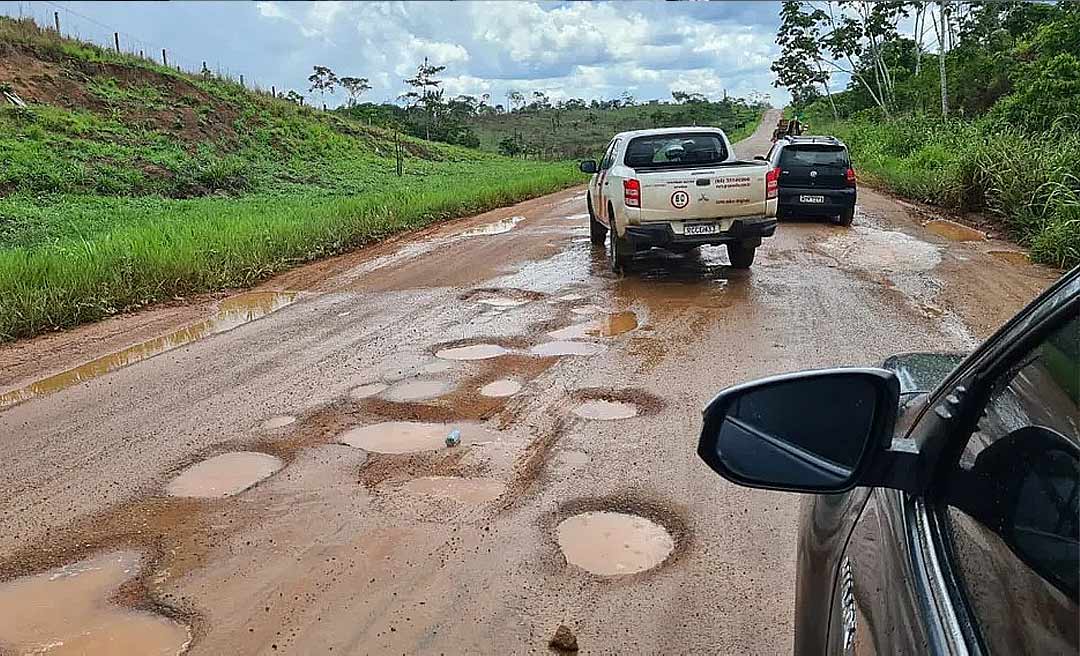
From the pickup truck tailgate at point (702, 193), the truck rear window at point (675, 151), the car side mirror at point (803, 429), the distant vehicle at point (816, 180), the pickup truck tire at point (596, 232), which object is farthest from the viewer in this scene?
the distant vehicle at point (816, 180)

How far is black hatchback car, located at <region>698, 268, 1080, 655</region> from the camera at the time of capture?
1.20 metres

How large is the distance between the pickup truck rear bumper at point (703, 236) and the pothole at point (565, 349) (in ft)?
9.03

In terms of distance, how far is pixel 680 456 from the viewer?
472cm

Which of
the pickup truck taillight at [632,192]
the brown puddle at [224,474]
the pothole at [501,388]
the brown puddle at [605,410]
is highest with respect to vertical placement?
the pickup truck taillight at [632,192]

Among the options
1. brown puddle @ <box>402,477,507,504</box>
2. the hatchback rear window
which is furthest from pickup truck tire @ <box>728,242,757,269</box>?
brown puddle @ <box>402,477,507,504</box>

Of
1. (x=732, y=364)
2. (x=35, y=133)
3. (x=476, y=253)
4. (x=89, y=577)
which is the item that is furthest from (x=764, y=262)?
(x=35, y=133)

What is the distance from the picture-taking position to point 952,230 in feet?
45.9

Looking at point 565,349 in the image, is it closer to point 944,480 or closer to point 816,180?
point 944,480

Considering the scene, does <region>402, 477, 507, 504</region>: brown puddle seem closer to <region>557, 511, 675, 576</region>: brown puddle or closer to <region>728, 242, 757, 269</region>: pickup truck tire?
<region>557, 511, 675, 576</region>: brown puddle

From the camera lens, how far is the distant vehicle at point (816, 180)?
15312mm

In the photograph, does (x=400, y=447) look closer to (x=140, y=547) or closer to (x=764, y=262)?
(x=140, y=547)

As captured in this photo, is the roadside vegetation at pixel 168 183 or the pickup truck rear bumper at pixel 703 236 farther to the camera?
the pickup truck rear bumper at pixel 703 236

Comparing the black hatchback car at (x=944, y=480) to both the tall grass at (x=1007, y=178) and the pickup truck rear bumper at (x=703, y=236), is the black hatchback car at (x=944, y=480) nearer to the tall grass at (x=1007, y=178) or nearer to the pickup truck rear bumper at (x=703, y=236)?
the tall grass at (x=1007, y=178)

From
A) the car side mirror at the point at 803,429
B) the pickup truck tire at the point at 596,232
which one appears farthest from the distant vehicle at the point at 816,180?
the car side mirror at the point at 803,429
